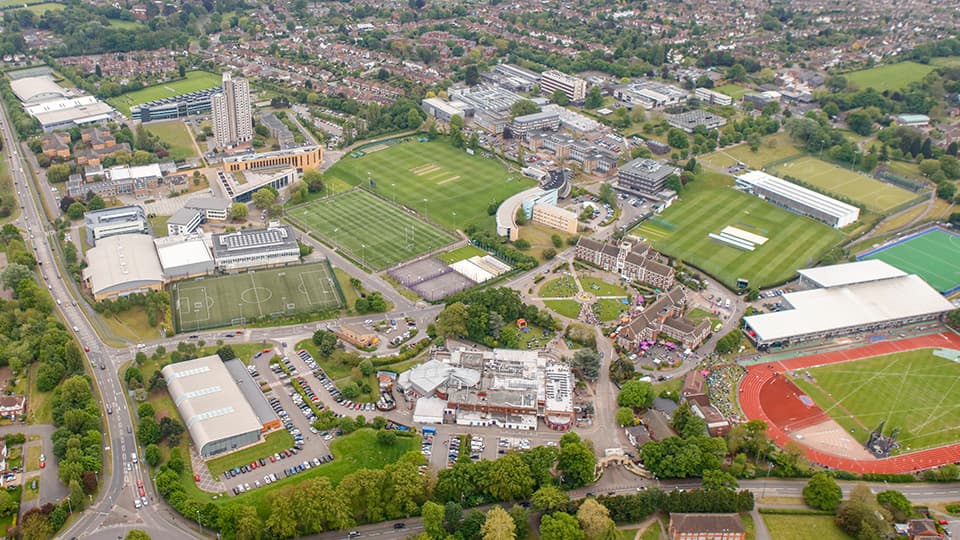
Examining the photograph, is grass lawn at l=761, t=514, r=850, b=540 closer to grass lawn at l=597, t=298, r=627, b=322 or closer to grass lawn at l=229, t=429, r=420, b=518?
grass lawn at l=229, t=429, r=420, b=518

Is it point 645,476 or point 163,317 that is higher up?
point 645,476

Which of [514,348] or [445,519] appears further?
[514,348]

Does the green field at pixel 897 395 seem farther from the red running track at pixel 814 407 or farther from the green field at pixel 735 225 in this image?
the green field at pixel 735 225

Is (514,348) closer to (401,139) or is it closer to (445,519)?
(445,519)

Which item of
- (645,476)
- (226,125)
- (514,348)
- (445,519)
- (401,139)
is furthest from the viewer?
(401,139)

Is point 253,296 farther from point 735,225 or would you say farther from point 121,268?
point 735,225

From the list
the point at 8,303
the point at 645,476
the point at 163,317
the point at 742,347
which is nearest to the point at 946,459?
the point at 742,347

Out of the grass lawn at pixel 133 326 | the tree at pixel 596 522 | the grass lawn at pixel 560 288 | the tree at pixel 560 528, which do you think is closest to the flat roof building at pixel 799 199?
the grass lawn at pixel 560 288
